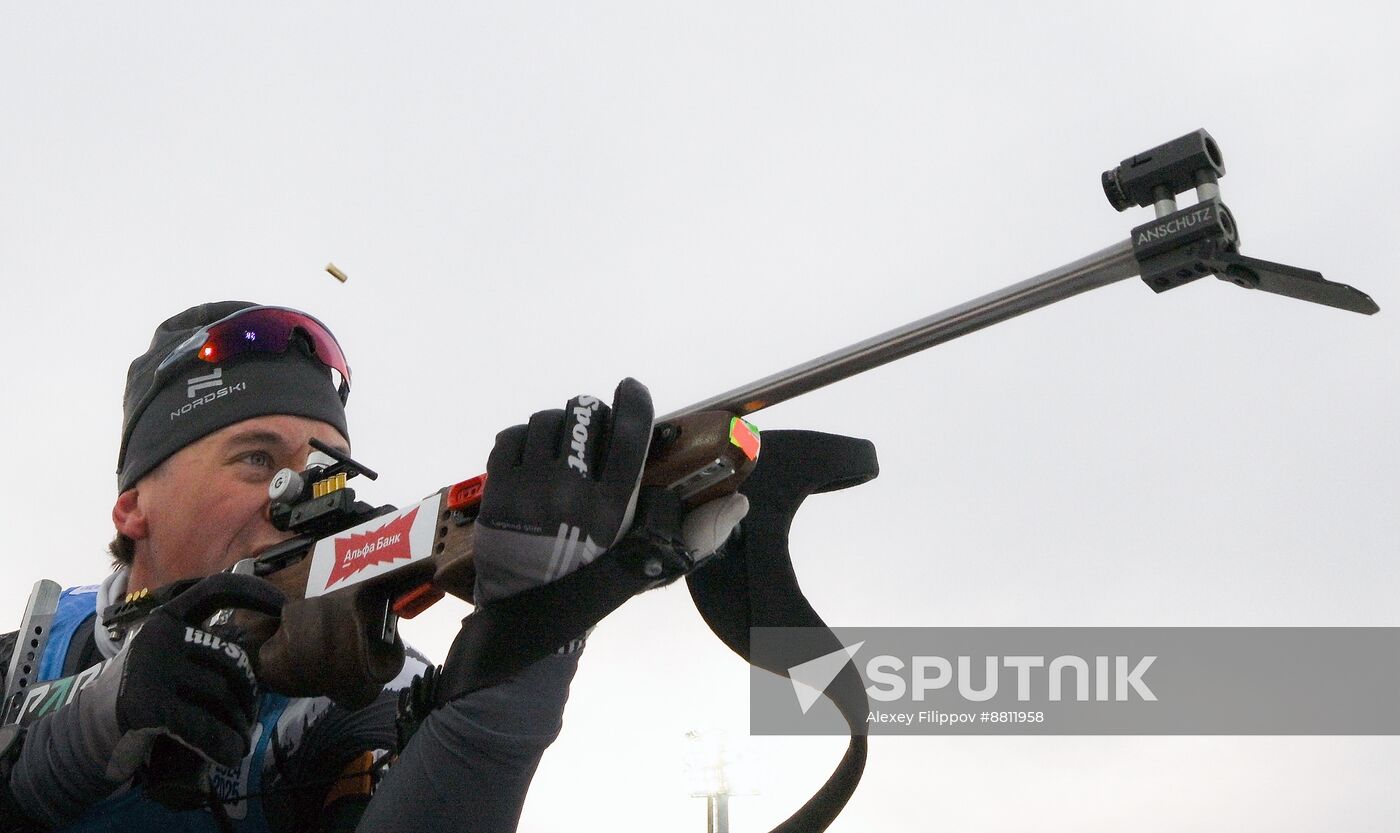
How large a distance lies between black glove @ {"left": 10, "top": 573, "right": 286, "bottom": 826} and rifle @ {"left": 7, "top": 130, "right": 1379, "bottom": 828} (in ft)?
0.36

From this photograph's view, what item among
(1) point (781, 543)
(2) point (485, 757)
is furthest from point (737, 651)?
(2) point (485, 757)

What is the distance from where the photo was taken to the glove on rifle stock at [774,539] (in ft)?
9.56

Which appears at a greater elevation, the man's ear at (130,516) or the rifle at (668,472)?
the man's ear at (130,516)

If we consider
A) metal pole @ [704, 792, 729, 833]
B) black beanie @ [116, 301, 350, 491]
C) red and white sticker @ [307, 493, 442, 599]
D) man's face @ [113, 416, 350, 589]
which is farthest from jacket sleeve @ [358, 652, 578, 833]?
metal pole @ [704, 792, 729, 833]

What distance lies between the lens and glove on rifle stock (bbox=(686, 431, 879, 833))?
115 inches

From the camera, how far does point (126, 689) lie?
2898 mm

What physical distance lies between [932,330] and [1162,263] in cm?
45

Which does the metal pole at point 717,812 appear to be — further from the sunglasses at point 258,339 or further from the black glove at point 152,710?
the black glove at point 152,710

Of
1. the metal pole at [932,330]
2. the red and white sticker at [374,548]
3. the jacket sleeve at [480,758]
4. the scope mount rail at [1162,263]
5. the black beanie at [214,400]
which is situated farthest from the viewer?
the black beanie at [214,400]

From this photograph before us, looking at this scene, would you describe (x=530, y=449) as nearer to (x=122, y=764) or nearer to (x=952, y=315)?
(x=952, y=315)

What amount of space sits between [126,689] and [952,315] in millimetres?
2006

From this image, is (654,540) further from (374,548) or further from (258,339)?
(258,339)

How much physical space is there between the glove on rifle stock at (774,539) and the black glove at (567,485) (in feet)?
1.55

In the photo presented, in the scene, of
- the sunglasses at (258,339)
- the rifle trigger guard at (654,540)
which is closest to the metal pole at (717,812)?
the sunglasses at (258,339)
